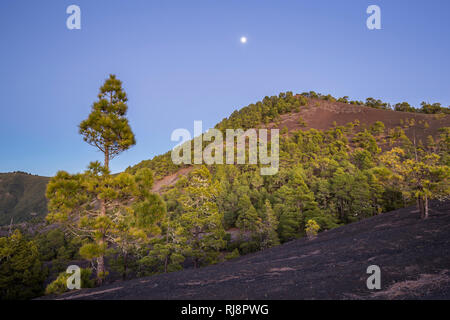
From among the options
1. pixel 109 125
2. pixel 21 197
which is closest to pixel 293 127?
pixel 109 125

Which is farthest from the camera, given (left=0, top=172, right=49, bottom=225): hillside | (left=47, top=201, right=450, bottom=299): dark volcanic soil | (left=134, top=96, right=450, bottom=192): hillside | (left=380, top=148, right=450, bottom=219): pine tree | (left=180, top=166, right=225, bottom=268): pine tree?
(left=0, top=172, right=49, bottom=225): hillside

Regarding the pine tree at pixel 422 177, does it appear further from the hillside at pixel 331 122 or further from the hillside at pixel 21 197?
the hillside at pixel 21 197

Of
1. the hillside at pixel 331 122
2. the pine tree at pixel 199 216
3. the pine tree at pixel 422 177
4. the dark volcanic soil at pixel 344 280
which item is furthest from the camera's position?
the hillside at pixel 331 122

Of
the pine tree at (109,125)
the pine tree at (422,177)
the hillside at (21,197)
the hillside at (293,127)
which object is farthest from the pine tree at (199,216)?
the hillside at (21,197)

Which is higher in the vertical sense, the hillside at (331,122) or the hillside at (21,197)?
the hillside at (331,122)

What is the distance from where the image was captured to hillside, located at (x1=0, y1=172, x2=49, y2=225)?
93938 millimetres

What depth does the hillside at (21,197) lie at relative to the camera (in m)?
93.9

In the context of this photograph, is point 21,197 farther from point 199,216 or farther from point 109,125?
point 109,125

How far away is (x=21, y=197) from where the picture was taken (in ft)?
379

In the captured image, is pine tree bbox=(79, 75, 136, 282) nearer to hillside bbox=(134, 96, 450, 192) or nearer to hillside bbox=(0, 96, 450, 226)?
hillside bbox=(134, 96, 450, 192)

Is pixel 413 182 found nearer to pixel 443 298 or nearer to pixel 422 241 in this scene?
pixel 422 241

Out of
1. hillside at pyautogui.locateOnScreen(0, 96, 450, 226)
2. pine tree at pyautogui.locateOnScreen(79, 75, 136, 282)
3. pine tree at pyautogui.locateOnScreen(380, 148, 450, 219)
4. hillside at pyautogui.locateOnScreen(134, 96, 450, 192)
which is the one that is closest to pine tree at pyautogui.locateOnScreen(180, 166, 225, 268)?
pine tree at pyautogui.locateOnScreen(79, 75, 136, 282)
